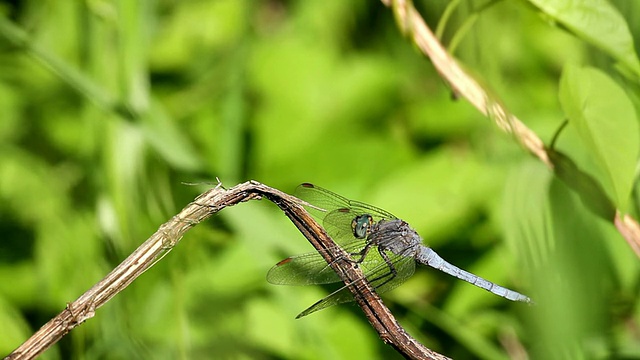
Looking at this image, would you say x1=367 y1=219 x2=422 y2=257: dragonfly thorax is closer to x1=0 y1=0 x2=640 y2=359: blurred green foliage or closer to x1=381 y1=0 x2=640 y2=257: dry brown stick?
x1=0 y1=0 x2=640 y2=359: blurred green foliage

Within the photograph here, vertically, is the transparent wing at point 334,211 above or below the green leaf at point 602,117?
above

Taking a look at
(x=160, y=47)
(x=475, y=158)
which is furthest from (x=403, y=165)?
(x=160, y=47)

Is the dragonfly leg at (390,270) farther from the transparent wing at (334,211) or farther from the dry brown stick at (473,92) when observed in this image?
the dry brown stick at (473,92)

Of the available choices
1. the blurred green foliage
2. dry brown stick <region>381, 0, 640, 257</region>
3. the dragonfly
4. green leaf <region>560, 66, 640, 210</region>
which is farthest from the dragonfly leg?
green leaf <region>560, 66, 640, 210</region>

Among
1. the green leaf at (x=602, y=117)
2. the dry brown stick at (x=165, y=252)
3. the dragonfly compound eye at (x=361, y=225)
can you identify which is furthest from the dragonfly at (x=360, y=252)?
the green leaf at (x=602, y=117)

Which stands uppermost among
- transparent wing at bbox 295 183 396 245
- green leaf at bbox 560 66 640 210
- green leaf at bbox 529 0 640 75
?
transparent wing at bbox 295 183 396 245

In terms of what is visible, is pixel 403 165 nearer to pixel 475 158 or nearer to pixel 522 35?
pixel 475 158
